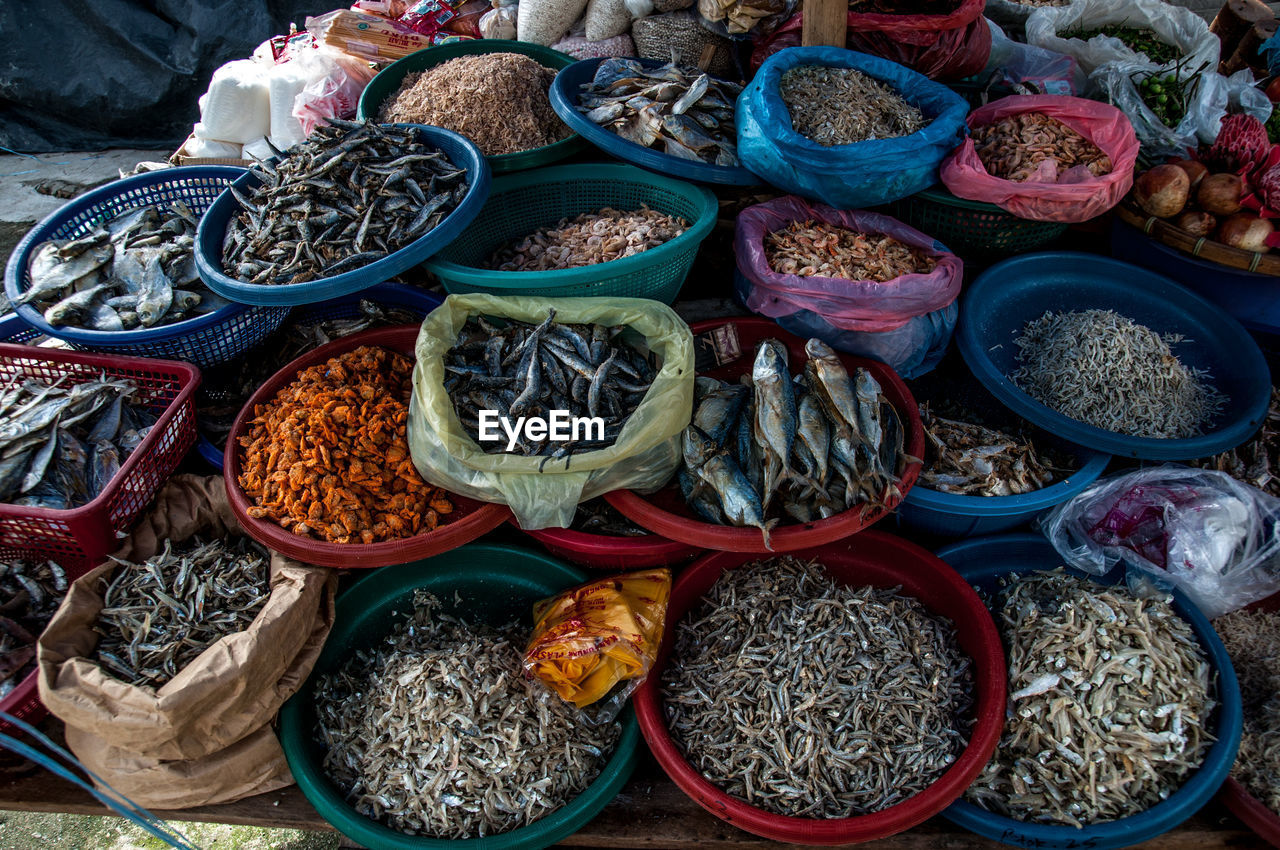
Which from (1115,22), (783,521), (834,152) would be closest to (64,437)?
(783,521)

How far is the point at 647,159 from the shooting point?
281 cm

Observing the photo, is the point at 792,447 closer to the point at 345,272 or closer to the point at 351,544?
the point at 351,544

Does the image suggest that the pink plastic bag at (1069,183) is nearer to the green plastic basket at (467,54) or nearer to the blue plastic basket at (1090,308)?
the blue plastic basket at (1090,308)

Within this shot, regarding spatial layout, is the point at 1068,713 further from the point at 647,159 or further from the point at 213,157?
the point at 213,157

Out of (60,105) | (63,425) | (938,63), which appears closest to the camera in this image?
(63,425)

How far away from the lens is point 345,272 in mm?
2453

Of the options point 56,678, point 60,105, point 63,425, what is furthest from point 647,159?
point 60,105

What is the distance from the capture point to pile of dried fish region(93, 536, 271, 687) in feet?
6.85

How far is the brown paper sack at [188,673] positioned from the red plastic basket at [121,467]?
95 millimetres

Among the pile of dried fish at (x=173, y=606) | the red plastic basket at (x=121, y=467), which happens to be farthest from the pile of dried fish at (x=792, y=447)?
the red plastic basket at (x=121, y=467)

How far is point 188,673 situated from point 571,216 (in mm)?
2147

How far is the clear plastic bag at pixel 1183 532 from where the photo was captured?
7.97ft

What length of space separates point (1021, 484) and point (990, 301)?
0.86m

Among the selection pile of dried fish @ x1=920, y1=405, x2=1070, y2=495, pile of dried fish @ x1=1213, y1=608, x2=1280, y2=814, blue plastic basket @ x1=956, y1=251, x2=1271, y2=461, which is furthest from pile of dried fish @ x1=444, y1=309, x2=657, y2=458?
pile of dried fish @ x1=1213, y1=608, x2=1280, y2=814
